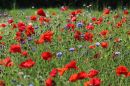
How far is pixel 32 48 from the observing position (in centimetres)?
508

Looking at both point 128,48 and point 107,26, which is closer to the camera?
point 128,48

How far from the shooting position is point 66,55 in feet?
16.3

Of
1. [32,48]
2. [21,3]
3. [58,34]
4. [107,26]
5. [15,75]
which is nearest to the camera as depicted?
[15,75]

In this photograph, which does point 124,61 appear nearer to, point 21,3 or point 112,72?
point 112,72

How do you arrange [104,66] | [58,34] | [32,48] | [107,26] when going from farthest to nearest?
[107,26]
[58,34]
[32,48]
[104,66]

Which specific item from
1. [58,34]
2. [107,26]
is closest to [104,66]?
[58,34]

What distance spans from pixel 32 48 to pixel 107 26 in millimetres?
2219

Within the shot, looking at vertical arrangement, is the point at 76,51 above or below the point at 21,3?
above

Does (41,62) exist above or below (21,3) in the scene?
above

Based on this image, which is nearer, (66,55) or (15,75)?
(15,75)

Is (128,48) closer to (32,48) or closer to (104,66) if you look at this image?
(104,66)

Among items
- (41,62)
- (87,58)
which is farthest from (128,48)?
(41,62)

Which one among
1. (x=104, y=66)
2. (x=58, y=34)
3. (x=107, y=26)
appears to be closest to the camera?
(x=104, y=66)

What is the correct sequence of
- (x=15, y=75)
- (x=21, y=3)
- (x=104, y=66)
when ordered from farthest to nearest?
(x=21, y=3) < (x=104, y=66) < (x=15, y=75)
